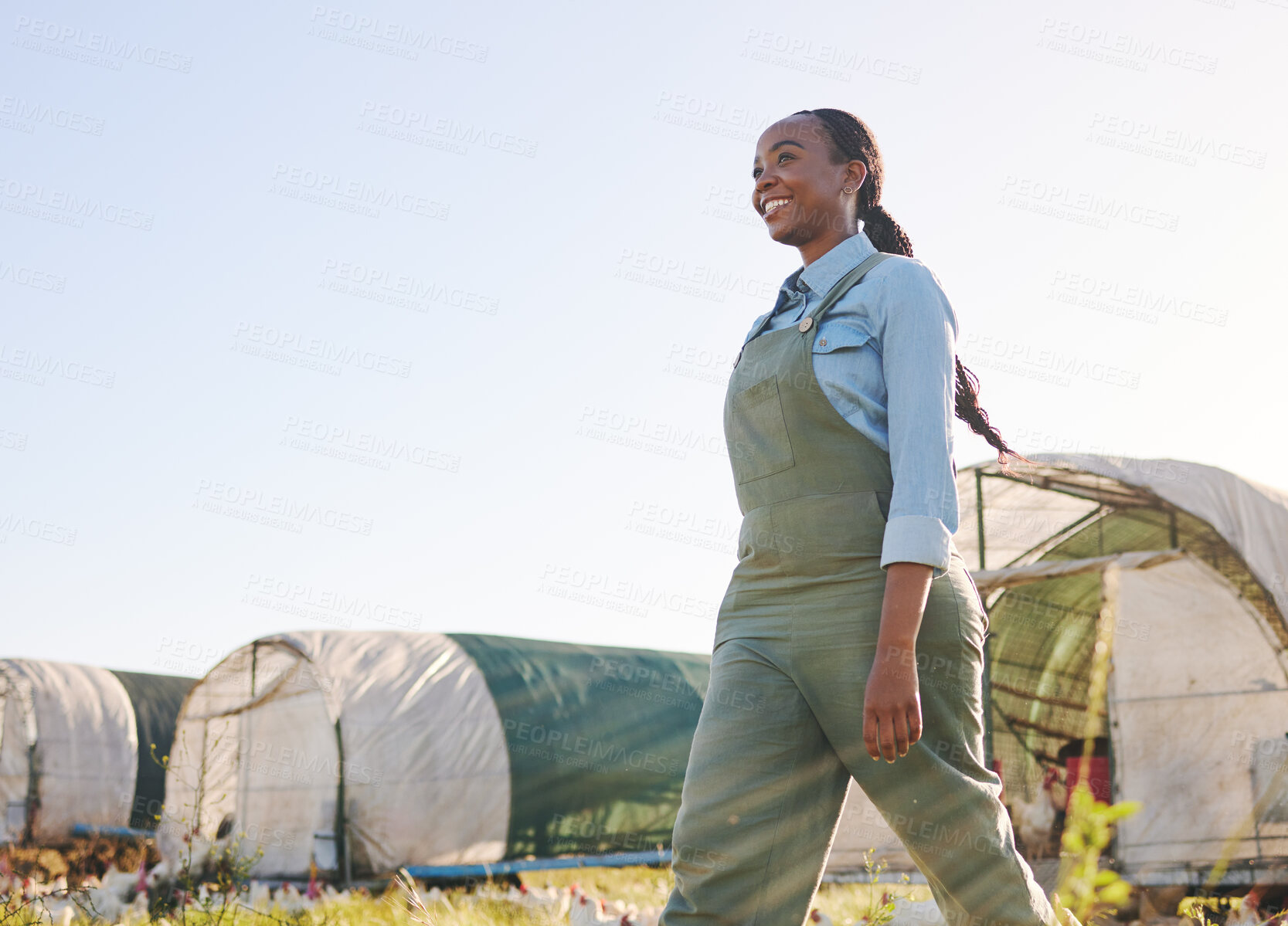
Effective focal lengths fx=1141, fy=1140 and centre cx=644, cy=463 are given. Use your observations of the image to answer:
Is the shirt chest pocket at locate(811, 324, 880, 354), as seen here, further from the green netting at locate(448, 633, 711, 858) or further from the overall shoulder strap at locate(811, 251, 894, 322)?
the green netting at locate(448, 633, 711, 858)

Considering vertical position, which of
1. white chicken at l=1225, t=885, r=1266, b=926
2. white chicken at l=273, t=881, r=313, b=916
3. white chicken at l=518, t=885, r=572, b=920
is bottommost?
white chicken at l=273, t=881, r=313, b=916

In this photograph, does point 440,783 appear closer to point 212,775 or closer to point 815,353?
point 212,775

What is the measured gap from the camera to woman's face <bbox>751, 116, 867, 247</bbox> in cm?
248

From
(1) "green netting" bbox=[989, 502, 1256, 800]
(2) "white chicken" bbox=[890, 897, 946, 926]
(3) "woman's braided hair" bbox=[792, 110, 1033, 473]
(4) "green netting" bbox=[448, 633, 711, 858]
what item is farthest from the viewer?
(1) "green netting" bbox=[989, 502, 1256, 800]

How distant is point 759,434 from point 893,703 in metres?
0.63

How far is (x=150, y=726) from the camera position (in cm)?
1605

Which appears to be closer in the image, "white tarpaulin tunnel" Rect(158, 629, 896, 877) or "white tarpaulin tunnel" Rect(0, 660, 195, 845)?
"white tarpaulin tunnel" Rect(158, 629, 896, 877)

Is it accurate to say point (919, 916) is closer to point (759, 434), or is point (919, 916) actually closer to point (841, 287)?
point (759, 434)

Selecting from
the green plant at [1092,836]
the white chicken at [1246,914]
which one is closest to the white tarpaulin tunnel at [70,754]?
the white chicken at [1246,914]

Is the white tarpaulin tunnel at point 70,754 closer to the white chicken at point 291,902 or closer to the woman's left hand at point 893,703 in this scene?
the white chicken at point 291,902

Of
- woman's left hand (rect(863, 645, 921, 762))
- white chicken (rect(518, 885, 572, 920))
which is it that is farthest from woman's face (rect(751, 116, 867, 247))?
white chicken (rect(518, 885, 572, 920))

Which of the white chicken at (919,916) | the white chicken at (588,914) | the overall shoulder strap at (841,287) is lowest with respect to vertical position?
the white chicken at (588,914)

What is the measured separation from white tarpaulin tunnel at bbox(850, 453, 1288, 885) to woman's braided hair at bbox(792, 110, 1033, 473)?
5803mm

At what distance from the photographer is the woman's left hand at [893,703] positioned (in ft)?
6.44
